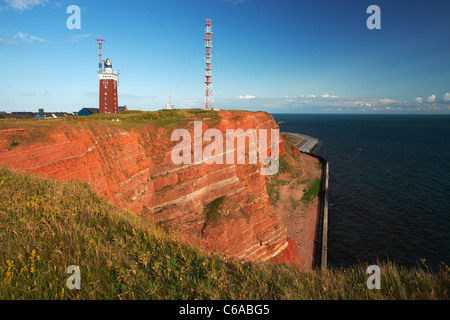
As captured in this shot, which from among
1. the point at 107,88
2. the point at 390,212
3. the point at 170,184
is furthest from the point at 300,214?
the point at 107,88

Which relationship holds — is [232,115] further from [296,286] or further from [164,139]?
[296,286]

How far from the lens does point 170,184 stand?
82.7 ft

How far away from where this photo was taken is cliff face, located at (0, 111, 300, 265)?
705 inches

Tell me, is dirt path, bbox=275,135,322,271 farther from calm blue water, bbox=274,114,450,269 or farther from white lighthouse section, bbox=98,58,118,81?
white lighthouse section, bbox=98,58,118,81

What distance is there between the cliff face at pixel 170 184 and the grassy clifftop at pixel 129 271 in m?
12.3

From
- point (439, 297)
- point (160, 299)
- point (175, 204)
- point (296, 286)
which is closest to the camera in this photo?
point (160, 299)

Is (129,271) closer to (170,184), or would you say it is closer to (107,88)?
(170,184)

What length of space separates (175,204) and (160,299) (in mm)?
21069

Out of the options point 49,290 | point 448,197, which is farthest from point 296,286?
point 448,197

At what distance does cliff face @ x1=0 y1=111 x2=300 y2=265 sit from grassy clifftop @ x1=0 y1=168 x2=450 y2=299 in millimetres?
12349

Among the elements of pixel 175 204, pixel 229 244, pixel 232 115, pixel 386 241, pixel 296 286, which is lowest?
pixel 386 241

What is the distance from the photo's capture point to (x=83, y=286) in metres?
4.38

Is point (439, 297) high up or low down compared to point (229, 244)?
up

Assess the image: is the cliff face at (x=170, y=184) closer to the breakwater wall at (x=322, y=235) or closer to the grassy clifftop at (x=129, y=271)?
the breakwater wall at (x=322, y=235)
